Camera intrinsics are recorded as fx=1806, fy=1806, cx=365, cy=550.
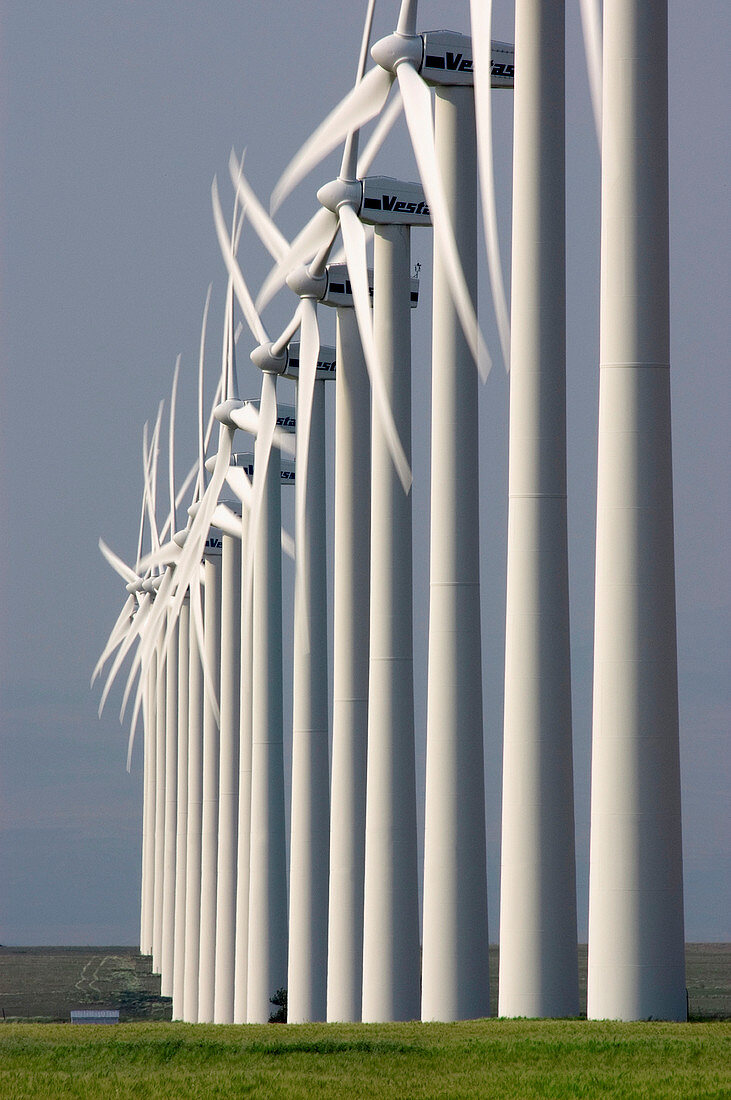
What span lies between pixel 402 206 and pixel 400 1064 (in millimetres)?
38849

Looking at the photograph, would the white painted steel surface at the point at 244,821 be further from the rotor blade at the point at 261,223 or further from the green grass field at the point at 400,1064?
the green grass field at the point at 400,1064

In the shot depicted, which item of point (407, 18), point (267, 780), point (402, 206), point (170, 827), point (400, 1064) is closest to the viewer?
point (400, 1064)

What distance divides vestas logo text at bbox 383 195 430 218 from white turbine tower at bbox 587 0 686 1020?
2744 cm

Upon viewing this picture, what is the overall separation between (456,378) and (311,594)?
1169 inches

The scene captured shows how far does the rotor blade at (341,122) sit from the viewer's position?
5753cm

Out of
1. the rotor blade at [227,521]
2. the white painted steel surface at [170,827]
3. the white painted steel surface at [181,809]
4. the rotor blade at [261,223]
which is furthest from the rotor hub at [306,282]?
the white painted steel surface at [170,827]

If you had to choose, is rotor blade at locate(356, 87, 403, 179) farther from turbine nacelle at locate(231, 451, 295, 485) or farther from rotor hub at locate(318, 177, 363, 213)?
turbine nacelle at locate(231, 451, 295, 485)

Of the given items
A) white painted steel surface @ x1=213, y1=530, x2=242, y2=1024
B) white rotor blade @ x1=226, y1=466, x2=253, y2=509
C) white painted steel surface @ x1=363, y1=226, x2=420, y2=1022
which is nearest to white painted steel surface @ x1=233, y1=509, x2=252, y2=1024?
white rotor blade @ x1=226, y1=466, x2=253, y2=509

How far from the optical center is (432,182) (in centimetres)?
4512

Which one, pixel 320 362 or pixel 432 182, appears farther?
pixel 320 362

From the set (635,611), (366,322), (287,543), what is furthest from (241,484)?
(635,611)

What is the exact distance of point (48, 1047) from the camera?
3947cm

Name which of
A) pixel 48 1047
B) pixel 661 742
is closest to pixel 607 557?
pixel 661 742

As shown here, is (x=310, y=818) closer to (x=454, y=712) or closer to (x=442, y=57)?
(x=454, y=712)
